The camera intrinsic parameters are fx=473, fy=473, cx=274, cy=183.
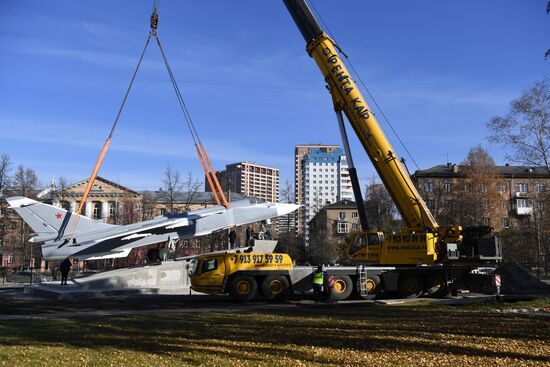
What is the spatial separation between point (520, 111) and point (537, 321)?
19.5 m

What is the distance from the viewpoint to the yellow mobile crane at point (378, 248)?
61.6ft

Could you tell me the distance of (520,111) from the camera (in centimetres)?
2881

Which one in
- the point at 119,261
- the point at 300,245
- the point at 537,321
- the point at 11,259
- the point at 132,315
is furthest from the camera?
the point at 11,259

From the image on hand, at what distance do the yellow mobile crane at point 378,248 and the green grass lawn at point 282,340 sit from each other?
446cm

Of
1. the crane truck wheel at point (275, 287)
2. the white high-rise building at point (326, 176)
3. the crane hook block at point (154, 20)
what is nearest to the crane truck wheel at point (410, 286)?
the crane truck wheel at point (275, 287)

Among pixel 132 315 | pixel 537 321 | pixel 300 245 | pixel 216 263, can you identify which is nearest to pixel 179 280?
pixel 216 263

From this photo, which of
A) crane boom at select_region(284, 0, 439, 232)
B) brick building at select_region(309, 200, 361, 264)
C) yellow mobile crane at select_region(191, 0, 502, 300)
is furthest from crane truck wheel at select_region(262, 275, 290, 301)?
brick building at select_region(309, 200, 361, 264)

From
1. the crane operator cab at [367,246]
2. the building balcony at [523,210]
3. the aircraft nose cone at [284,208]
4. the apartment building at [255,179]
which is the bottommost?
the crane operator cab at [367,246]

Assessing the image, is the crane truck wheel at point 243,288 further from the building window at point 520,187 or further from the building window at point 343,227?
the building window at point 520,187

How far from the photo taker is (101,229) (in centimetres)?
2620

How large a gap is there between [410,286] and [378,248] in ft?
6.71

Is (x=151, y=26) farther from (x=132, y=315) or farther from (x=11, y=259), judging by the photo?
(x=11, y=259)

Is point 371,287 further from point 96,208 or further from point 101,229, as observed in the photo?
point 96,208

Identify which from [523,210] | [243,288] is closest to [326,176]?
[523,210]
